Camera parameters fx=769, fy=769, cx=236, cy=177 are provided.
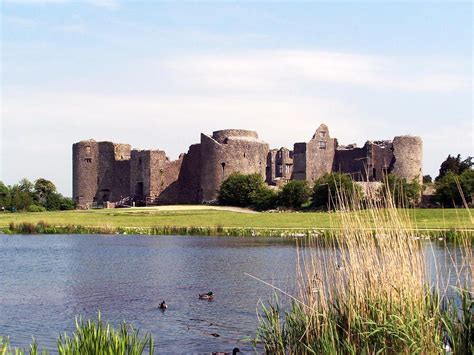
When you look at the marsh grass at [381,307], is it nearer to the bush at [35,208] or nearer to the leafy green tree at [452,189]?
the leafy green tree at [452,189]

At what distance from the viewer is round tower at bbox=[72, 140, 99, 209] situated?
66125 mm

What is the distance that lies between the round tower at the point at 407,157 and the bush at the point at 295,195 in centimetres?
1025

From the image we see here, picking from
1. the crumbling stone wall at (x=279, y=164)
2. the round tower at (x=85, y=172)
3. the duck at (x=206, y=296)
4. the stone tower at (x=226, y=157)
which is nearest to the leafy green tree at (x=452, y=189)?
the stone tower at (x=226, y=157)

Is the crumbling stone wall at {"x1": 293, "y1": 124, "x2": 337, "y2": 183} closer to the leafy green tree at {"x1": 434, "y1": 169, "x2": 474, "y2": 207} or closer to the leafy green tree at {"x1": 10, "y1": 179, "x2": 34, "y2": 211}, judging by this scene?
the leafy green tree at {"x1": 434, "y1": 169, "x2": 474, "y2": 207}

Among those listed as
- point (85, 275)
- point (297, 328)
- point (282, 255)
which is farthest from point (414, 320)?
point (282, 255)

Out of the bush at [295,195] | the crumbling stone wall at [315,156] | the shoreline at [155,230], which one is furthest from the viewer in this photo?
the crumbling stone wall at [315,156]

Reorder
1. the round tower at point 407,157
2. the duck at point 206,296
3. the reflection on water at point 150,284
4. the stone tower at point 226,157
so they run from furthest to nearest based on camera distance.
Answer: the stone tower at point 226,157, the round tower at point 407,157, the duck at point 206,296, the reflection on water at point 150,284

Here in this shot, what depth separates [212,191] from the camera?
60.4 meters

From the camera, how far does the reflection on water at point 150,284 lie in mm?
13781

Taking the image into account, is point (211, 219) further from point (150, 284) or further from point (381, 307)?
point (381, 307)

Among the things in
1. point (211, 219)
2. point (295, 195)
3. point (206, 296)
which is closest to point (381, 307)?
point (206, 296)

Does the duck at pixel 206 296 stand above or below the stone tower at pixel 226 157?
below

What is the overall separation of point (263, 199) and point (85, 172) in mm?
20516

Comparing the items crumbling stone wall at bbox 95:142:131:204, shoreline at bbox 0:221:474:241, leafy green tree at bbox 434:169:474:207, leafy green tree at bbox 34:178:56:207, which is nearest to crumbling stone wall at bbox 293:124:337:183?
leafy green tree at bbox 434:169:474:207
